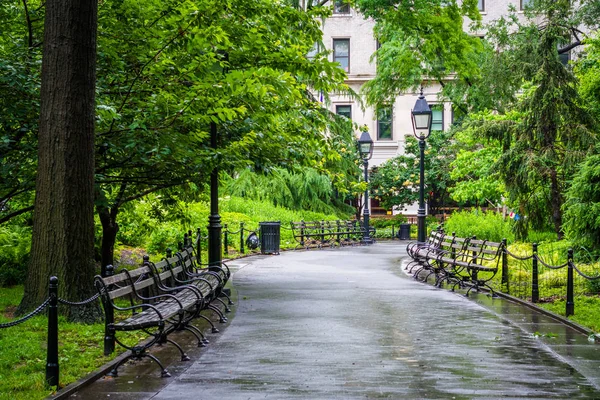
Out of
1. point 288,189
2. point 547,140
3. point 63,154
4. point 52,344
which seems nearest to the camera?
point 52,344

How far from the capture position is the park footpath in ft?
23.7

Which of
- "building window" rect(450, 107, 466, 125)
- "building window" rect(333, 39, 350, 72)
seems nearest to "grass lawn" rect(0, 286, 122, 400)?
"building window" rect(450, 107, 466, 125)

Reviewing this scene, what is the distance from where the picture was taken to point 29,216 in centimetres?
1638

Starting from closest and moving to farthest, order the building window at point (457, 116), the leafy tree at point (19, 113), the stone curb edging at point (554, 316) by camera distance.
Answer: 1. the stone curb edging at point (554, 316)
2. the leafy tree at point (19, 113)
3. the building window at point (457, 116)

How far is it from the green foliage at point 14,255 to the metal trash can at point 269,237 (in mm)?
12437

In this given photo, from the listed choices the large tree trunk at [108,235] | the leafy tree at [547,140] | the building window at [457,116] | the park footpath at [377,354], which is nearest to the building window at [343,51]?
the building window at [457,116]

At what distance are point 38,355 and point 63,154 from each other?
10.2ft

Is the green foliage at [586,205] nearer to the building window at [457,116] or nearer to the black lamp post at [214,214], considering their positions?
the black lamp post at [214,214]

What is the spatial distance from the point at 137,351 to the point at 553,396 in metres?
4.33

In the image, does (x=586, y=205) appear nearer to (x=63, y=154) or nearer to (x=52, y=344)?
(x=63, y=154)

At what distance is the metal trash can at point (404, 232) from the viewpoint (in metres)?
43.4

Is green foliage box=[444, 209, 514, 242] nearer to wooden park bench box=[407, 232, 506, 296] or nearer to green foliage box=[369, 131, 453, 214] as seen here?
wooden park bench box=[407, 232, 506, 296]

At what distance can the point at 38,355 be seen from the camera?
8547mm

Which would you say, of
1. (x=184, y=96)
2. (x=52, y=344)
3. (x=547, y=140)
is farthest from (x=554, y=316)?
(x=547, y=140)
